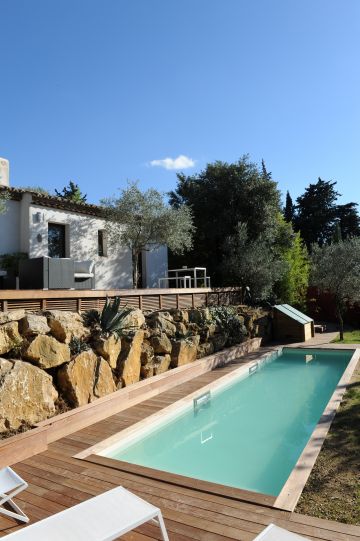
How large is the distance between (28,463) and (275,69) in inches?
442

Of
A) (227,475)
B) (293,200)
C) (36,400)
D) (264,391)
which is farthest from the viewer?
(293,200)

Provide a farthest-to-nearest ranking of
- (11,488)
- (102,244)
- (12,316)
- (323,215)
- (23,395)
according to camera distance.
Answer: (323,215) → (102,244) → (12,316) → (23,395) → (11,488)

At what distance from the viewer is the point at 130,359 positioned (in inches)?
281

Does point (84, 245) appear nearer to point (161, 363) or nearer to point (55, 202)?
point (55, 202)

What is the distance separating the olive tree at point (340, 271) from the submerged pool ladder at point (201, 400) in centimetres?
749

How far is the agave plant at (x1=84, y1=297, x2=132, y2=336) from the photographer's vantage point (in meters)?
7.14

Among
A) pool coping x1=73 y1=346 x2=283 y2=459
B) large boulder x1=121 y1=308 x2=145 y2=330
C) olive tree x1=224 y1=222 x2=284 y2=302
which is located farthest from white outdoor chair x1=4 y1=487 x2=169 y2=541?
olive tree x1=224 y1=222 x2=284 y2=302

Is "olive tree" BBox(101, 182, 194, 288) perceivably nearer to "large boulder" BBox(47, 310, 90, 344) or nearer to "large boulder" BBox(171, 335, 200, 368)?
"large boulder" BBox(171, 335, 200, 368)

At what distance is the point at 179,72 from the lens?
37.9ft

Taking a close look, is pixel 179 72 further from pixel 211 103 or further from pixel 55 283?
pixel 55 283

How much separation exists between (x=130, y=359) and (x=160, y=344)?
4.11ft

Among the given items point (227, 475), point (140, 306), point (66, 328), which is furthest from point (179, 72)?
point (227, 475)

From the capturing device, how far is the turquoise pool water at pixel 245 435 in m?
4.80

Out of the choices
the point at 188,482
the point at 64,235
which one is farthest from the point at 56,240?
the point at 188,482
